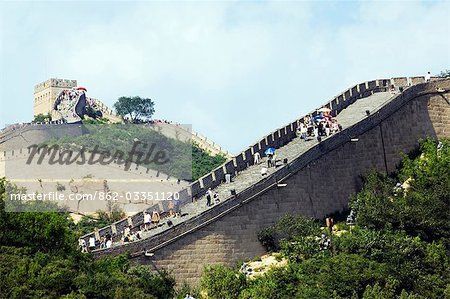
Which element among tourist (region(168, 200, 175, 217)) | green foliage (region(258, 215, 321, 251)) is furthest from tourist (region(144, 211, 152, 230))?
green foliage (region(258, 215, 321, 251))

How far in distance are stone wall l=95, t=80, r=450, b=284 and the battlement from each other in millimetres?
45406

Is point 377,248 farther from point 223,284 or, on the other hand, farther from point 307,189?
point 223,284

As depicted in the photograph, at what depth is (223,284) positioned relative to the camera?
1125 inches

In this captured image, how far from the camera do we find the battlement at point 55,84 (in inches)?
3381

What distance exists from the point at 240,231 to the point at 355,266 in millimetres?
4855

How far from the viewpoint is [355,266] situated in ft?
96.9

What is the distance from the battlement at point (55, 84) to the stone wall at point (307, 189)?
45406mm

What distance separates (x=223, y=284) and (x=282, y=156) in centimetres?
939

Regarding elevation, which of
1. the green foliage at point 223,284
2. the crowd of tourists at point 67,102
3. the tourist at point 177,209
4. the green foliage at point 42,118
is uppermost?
the crowd of tourists at point 67,102

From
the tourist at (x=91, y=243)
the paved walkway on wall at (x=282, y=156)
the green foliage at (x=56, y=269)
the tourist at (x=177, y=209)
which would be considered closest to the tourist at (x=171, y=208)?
the tourist at (x=177, y=209)

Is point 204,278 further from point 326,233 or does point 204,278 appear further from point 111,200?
point 111,200

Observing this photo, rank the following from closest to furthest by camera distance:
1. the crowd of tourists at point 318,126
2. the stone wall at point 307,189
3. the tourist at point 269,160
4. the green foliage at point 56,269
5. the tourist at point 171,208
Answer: the green foliage at point 56,269
the stone wall at point 307,189
the tourist at point 171,208
the tourist at point 269,160
the crowd of tourists at point 318,126

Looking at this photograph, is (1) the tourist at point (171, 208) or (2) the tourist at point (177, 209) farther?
(1) the tourist at point (171, 208)

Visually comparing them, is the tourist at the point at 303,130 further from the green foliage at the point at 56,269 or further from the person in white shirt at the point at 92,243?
the green foliage at the point at 56,269
